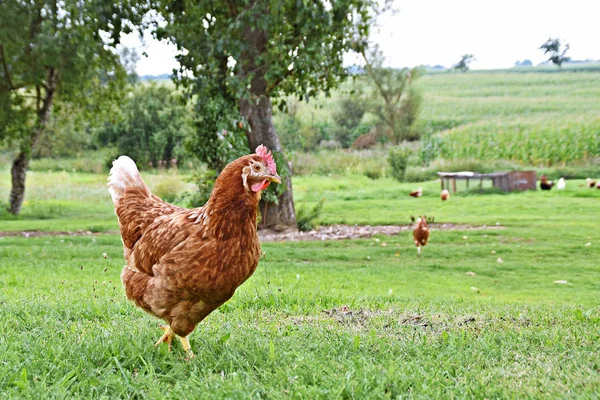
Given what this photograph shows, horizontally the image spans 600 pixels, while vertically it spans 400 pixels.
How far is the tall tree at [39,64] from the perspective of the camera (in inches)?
700

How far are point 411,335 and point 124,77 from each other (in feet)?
57.6

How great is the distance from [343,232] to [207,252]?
11.2 metres

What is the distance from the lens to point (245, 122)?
14.0 metres

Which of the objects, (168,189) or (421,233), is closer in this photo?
(421,233)

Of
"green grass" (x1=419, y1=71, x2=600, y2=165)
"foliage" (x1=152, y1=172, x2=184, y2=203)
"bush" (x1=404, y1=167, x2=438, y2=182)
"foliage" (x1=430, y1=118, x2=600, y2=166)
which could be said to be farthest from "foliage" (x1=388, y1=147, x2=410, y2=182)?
"foliage" (x1=152, y1=172, x2=184, y2=203)

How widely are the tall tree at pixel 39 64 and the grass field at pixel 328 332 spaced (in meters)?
7.72

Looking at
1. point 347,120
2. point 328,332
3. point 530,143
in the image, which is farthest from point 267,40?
point 347,120

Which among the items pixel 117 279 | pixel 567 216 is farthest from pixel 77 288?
pixel 567 216

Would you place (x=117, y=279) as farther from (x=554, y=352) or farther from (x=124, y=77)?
(x=124, y=77)

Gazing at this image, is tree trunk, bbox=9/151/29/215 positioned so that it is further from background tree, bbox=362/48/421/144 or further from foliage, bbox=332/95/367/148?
foliage, bbox=332/95/367/148

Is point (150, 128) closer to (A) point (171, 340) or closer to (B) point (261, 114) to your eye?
(B) point (261, 114)

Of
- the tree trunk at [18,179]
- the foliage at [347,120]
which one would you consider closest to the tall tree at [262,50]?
the tree trunk at [18,179]

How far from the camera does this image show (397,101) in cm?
4269

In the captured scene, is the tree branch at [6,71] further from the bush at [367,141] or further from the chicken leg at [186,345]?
the bush at [367,141]
